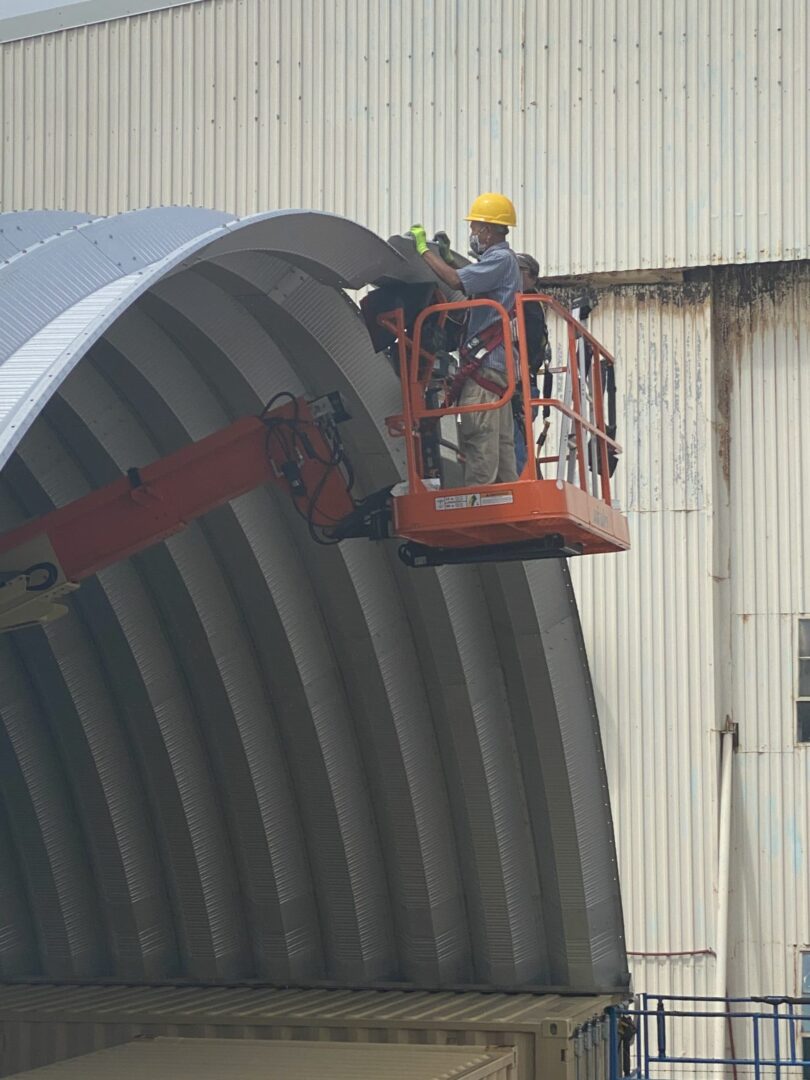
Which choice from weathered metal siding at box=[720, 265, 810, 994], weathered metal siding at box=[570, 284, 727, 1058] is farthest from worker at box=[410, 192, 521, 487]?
weathered metal siding at box=[720, 265, 810, 994]

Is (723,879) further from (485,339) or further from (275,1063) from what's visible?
(485,339)

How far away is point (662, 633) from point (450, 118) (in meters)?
7.32

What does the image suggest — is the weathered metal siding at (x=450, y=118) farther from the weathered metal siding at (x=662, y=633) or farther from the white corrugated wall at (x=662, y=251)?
the weathered metal siding at (x=662, y=633)

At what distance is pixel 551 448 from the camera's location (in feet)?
66.6

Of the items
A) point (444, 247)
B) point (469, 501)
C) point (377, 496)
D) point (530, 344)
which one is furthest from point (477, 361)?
point (377, 496)

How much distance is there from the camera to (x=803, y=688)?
66.0 feet

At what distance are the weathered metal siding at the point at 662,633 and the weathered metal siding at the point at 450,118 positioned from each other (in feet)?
3.81

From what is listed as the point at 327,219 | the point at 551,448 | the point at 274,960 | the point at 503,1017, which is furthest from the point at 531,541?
the point at 551,448

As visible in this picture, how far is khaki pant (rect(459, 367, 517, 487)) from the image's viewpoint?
11820 mm

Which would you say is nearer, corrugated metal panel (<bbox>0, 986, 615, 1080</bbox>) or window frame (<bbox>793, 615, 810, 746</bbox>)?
corrugated metal panel (<bbox>0, 986, 615, 1080</bbox>)

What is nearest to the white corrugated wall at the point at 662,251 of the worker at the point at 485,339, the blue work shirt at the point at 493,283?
the worker at the point at 485,339

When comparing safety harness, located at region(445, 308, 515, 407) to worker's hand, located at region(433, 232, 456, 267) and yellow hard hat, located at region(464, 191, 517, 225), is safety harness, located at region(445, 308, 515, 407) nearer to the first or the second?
worker's hand, located at region(433, 232, 456, 267)

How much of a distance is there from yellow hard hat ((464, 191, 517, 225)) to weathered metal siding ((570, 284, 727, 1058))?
8.79 meters

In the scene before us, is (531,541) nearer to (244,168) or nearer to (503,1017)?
(503,1017)
